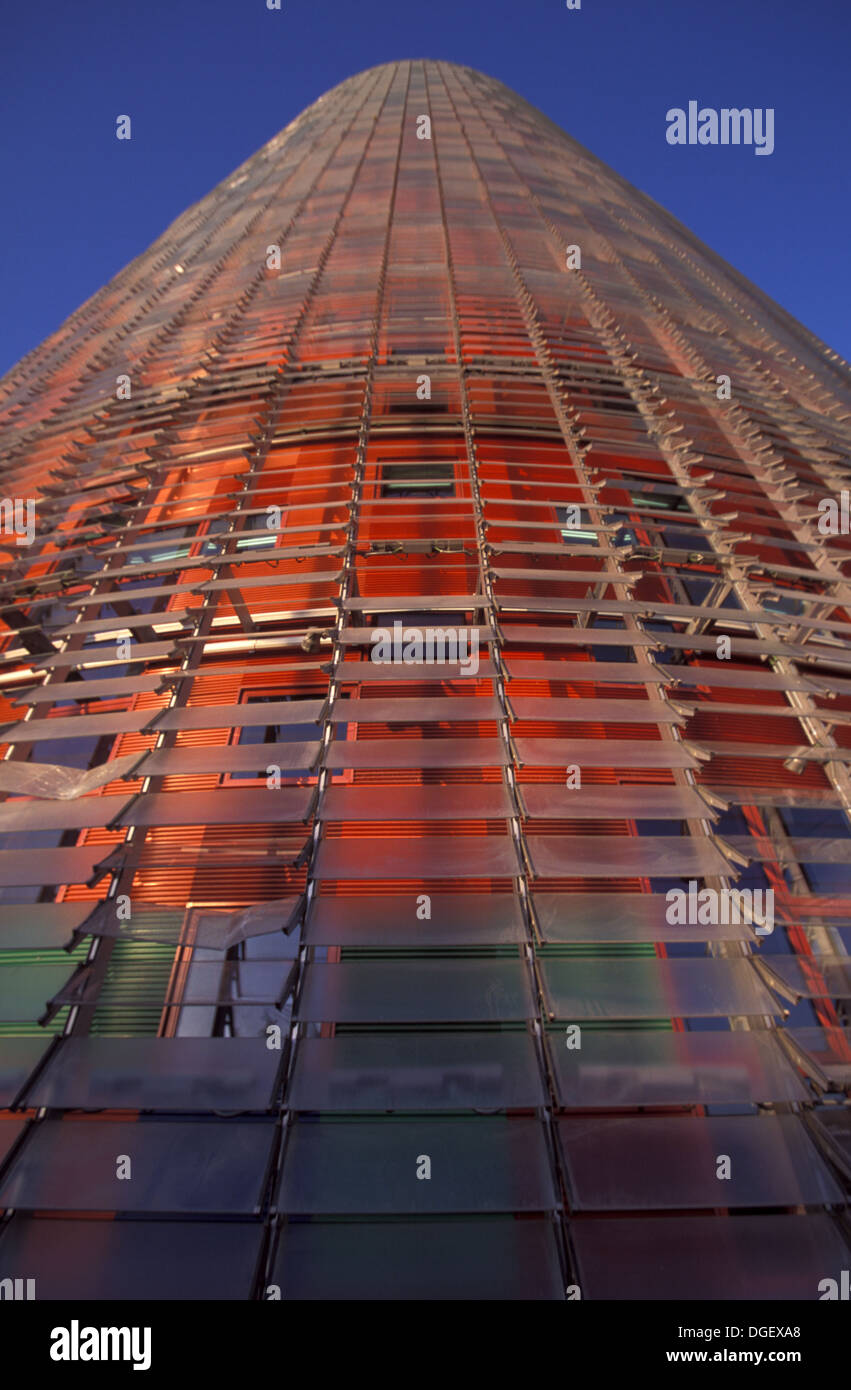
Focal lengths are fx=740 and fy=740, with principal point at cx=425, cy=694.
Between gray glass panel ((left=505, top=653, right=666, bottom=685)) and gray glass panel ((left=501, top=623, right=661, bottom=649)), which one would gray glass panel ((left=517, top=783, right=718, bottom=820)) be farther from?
gray glass panel ((left=501, top=623, right=661, bottom=649))

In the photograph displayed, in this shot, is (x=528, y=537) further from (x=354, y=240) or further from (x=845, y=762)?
(x=354, y=240)

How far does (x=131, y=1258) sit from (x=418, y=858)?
2060 mm

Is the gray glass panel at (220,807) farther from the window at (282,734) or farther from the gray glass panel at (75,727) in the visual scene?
the window at (282,734)

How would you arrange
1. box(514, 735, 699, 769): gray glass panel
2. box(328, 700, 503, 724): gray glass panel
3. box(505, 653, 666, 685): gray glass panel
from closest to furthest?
box(514, 735, 699, 769): gray glass panel → box(328, 700, 503, 724): gray glass panel → box(505, 653, 666, 685): gray glass panel

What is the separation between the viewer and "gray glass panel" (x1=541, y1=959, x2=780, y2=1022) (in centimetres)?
340

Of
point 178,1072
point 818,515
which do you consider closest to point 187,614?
point 178,1072

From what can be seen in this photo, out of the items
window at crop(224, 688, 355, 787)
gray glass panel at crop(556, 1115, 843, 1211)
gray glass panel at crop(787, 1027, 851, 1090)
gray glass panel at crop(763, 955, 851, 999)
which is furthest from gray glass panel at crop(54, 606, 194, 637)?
gray glass panel at crop(787, 1027, 851, 1090)

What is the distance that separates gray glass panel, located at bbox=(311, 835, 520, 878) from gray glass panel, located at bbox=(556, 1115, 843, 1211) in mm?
1228

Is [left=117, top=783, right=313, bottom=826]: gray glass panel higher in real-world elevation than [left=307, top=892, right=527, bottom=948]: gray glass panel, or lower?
higher

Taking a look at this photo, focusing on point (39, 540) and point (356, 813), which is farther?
point (39, 540)

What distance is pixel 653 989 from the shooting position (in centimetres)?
348

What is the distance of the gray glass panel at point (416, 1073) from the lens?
10.2 feet
